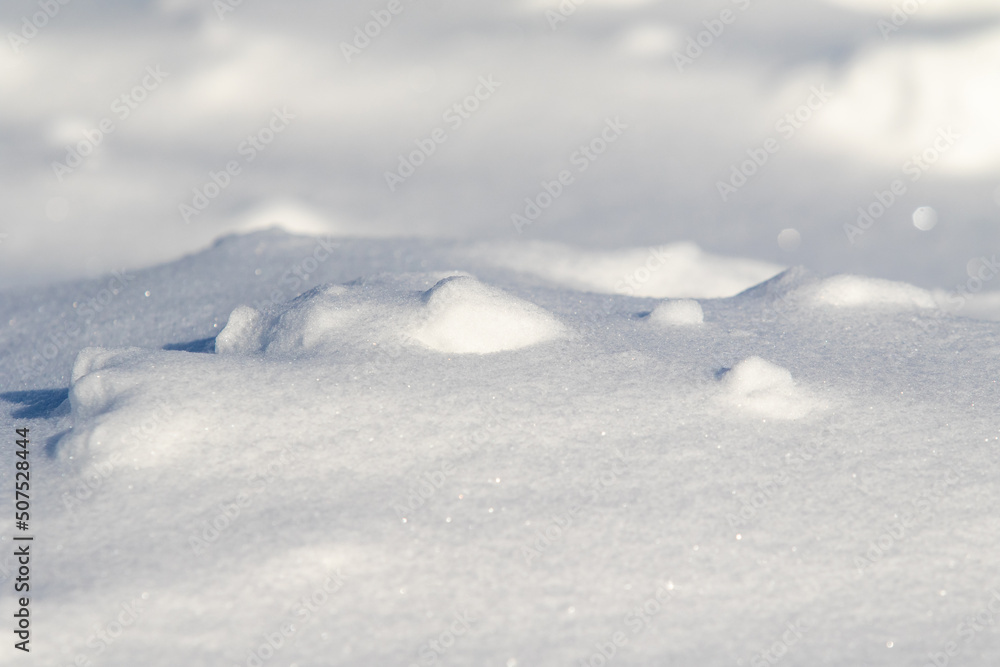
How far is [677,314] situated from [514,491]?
1.16 meters

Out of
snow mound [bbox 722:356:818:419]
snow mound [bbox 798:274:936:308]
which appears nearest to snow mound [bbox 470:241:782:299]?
snow mound [bbox 798:274:936:308]

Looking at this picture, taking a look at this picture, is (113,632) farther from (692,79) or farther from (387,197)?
(692,79)

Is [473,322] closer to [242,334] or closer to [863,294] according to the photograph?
[242,334]

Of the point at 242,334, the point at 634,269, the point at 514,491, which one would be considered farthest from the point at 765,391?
the point at 634,269

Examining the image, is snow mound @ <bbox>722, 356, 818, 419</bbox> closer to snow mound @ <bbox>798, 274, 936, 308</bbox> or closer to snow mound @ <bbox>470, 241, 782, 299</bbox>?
snow mound @ <bbox>798, 274, 936, 308</bbox>

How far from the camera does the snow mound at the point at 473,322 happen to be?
2.41m

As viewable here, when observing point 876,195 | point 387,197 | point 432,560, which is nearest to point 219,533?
point 432,560

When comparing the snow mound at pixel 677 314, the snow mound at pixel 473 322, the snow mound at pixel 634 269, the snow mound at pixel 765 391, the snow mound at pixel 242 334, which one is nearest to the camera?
the snow mound at pixel 765 391

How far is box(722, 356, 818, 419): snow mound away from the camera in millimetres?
2217

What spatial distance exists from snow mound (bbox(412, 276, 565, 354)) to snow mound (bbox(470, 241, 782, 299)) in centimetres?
185

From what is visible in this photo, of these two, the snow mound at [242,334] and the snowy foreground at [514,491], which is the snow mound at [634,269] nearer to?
the snowy foreground at [514,491]

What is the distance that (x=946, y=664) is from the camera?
157 cm

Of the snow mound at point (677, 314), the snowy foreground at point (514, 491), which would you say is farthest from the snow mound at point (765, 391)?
the snow mound at point (677, 314)

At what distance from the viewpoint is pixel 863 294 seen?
2.99 metres
